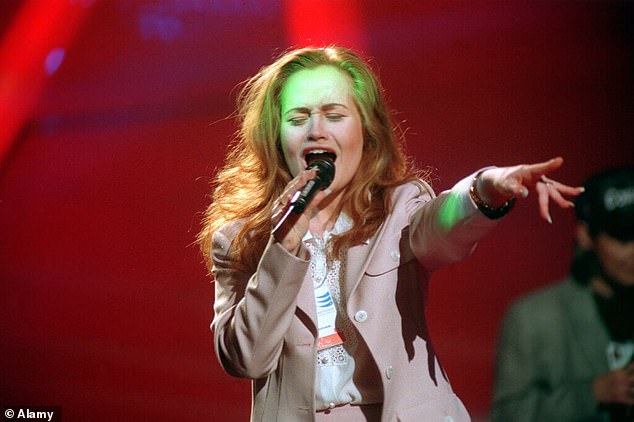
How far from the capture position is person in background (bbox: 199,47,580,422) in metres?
1.72

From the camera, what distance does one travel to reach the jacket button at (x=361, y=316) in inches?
69.2

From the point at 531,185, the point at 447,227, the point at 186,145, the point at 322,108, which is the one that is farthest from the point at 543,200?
the point at 186,145

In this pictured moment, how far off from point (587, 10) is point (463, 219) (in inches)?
45.4

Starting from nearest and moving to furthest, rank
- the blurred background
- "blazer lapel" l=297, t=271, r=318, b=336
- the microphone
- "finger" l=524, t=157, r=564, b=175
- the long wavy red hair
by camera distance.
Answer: "finger" l=524, t=157, r=564, b=175
the microphone
"blazer lapel" l=297, t=271, r=318, b=336
the long wavy red hair
the blurred background

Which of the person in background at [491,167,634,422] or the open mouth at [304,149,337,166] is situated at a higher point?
the open mouth at [304,149,337,166]

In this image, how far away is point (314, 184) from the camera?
5.57ft

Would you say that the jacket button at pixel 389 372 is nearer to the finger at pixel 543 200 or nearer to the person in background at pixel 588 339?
the finger at pixel 543 200

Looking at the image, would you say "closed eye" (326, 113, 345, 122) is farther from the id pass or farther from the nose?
the id pass

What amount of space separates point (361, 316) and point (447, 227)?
27 cm

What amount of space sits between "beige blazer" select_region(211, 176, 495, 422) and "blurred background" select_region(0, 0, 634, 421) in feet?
2.40

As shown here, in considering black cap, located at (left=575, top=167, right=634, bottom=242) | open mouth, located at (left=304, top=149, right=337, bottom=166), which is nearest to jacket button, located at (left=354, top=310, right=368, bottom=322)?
open mouth, located at (left=304, top=149, right=337, bottom=166)

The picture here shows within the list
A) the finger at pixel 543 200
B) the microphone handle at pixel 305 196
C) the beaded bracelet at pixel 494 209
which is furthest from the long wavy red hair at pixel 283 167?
the finger at pixel 543 200

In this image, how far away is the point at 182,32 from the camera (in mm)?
2791

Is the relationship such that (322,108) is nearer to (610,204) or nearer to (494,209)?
(494,209)
